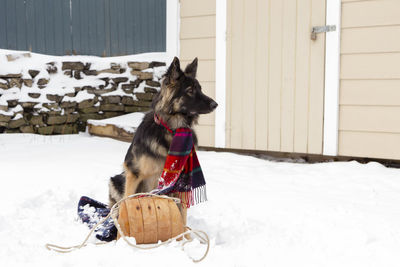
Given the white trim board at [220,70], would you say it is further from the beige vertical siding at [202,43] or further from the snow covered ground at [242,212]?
the snow covered ground at [242,212]

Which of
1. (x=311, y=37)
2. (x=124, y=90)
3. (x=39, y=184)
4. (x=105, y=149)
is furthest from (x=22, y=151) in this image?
(x=311, y=37)

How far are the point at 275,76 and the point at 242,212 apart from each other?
2.44m

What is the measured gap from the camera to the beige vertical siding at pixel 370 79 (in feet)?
15.0

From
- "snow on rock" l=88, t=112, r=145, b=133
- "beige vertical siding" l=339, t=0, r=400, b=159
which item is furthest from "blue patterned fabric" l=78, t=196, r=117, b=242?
"snow on rock" l=88, t=112, r=145, b=133

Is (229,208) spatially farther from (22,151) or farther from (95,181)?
(22,151)

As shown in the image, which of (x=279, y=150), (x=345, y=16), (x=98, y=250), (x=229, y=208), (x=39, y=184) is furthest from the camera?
(x=279, y=150)

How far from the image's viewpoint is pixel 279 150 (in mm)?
5172

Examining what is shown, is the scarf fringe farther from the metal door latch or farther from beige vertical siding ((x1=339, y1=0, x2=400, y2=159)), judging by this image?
the metal door latch

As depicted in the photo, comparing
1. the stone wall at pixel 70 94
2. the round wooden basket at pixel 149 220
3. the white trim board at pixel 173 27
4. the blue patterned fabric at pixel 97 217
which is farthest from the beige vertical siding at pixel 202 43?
the round wooden basket at pixel 149 220

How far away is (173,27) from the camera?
5.71 meters

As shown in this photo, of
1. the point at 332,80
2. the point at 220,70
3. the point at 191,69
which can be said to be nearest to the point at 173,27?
the point at 220,70

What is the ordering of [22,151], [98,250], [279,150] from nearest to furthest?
[98,250], [279,150], [22,151]

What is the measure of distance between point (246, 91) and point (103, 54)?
423 centimetres

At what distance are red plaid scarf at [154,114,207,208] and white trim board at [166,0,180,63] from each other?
315 centimetres
